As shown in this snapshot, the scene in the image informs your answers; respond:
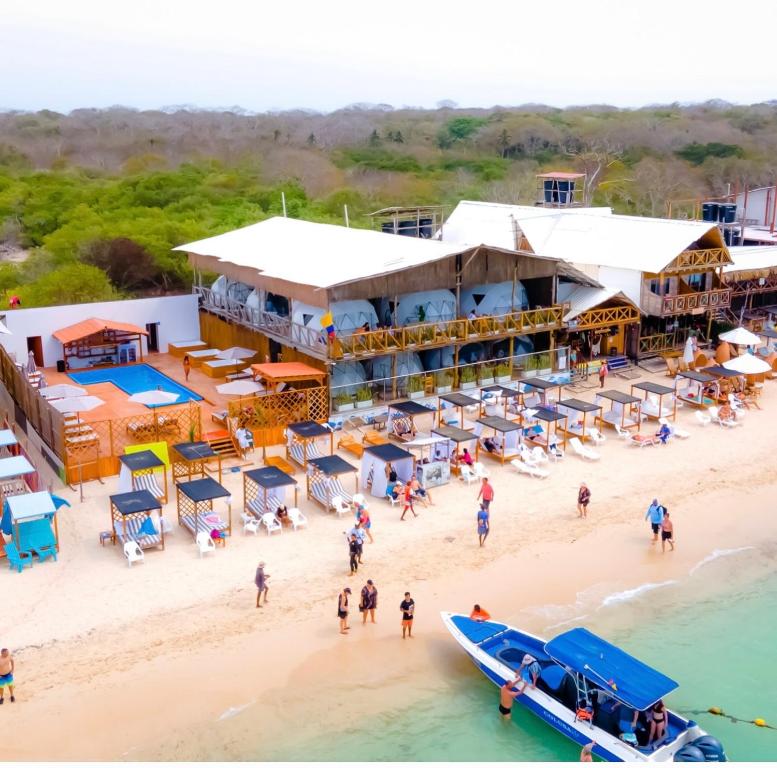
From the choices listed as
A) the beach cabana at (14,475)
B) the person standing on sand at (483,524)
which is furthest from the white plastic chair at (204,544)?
the person standing on sand at (483,524)

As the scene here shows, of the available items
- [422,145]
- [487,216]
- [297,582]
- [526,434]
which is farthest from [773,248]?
[422,145]

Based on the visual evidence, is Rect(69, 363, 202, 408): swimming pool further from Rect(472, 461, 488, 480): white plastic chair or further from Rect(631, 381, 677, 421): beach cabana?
Rect(631, 381, 677, 421): beach cabana

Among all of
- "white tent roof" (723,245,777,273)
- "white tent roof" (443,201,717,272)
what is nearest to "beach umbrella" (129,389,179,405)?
"white tent roof" (443,201,717,272)

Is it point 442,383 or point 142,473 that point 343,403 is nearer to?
point 442,383

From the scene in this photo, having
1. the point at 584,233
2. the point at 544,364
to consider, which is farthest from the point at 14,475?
the point at 584,233

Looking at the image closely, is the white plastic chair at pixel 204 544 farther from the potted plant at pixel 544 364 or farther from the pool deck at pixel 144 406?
the potted plant at pixel 544 364
